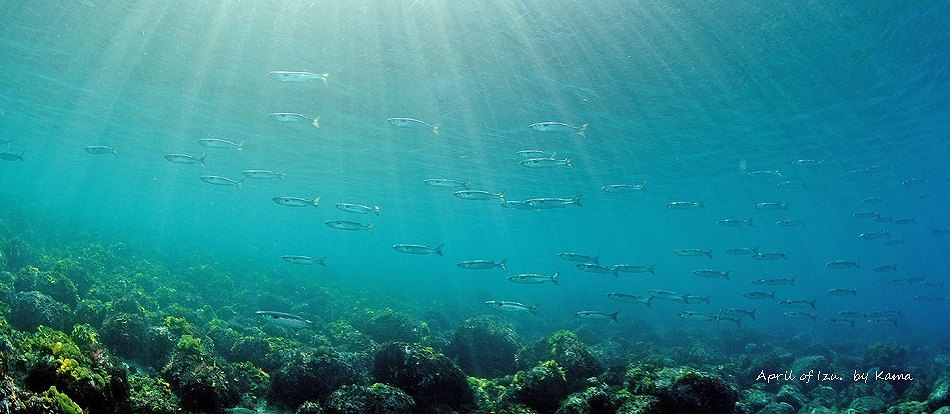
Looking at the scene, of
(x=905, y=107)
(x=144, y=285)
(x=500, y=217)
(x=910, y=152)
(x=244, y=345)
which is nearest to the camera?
(x=244, y=345)

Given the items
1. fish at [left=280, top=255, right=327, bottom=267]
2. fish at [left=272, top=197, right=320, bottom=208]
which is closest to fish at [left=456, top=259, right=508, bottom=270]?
fish at [left=280, top=255, right=327, bottom=267]

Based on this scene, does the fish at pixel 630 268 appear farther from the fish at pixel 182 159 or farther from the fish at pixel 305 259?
the fish at pixel 182 159

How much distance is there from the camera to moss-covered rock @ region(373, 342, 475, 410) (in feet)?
18.1

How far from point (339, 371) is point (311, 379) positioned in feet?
1.17

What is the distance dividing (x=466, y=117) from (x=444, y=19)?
27.0ft

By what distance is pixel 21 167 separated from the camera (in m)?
63.5

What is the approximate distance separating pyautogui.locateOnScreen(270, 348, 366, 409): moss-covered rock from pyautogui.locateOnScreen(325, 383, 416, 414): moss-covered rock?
1166mm

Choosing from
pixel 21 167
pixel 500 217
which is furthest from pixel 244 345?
pixel 21 167

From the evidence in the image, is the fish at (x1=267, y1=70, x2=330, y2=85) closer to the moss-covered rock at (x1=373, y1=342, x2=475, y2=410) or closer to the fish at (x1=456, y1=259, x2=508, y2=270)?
the moss-covered rock at (x1=373, y1=342, x2=475, y2=410)

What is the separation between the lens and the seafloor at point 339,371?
166 inches

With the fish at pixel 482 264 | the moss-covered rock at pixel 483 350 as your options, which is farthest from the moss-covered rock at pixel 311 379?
the fish at pixel 482 264

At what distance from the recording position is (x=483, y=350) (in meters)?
10.7

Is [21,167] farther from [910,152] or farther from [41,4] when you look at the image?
[910,152]

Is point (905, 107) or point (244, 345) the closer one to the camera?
point (244, 345)
